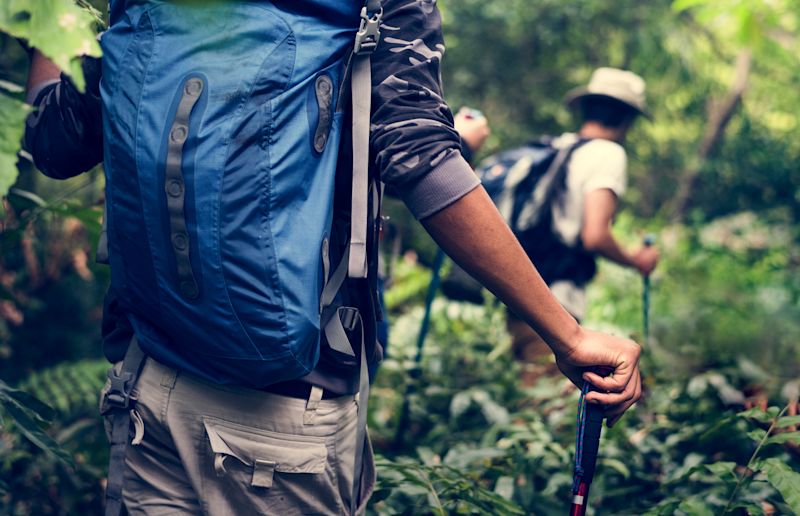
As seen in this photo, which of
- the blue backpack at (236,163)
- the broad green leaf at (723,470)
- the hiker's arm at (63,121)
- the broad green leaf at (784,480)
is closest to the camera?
the blue backpack at (236,163)

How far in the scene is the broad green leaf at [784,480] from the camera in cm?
221

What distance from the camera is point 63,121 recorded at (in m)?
1.89

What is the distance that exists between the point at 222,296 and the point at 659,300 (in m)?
7.22

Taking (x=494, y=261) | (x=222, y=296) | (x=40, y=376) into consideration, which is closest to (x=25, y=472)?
(x=40, y=376)

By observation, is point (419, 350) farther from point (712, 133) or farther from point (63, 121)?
point (712, 133)

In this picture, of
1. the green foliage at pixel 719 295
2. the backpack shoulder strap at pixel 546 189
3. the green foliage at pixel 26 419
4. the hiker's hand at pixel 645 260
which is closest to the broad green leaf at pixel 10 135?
the green foliage at pixel 26 419

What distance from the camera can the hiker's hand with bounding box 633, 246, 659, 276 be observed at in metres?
4.82

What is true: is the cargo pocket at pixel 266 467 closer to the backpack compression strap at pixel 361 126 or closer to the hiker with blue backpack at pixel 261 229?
the hiker with blue backpack at pixel 261 229

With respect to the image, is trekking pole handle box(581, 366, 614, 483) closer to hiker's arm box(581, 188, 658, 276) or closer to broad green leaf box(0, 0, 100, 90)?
broad green leaf box(0, 0, 100, 90)

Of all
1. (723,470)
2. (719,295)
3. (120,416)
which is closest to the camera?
(120,416)

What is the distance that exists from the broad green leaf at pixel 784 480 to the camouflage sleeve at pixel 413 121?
124cm

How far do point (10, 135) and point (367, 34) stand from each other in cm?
66

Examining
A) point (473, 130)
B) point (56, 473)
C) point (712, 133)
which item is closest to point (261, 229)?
point (473, 130)

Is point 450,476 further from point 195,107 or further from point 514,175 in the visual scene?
point 514,175
